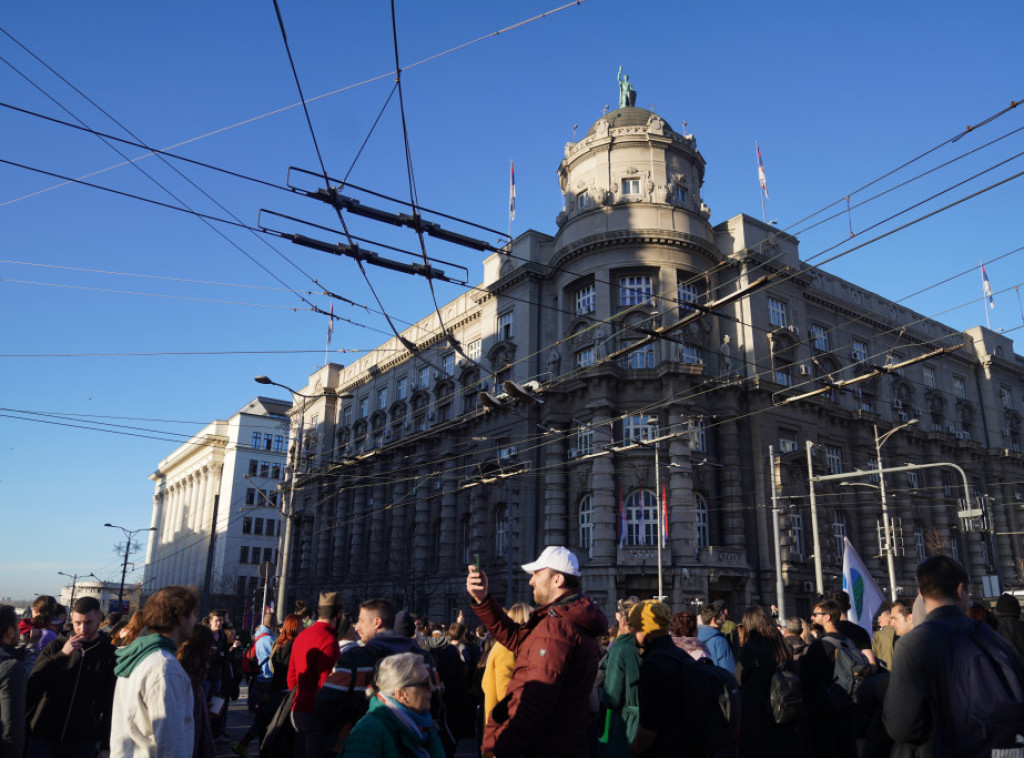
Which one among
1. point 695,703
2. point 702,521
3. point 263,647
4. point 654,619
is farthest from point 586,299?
point 695,703

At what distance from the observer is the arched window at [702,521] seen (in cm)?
3538

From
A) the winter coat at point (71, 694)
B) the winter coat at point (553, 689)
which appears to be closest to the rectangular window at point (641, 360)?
the winter coat at point (71, 694)

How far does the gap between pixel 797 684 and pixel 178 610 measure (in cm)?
566

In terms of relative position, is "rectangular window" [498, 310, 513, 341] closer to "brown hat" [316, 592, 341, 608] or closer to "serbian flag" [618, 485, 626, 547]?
"serbian flag" [618, 485, 626, 547]

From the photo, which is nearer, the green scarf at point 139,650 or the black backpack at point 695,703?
the green scarf at point 139,650

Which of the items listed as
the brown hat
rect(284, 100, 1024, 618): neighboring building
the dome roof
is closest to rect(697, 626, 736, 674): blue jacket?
the brown hat

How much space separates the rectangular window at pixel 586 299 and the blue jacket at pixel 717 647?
30.1 m

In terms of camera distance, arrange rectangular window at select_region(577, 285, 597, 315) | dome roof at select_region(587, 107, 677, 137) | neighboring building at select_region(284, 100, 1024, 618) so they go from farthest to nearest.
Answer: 1. dome roof at select_region(587, 107, 677, 137)
2. rectangular window at select_region(577, 285, 597, 315)
3. neighboring building at select_region(284, 100, 1024, 618)

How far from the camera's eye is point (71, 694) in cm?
646

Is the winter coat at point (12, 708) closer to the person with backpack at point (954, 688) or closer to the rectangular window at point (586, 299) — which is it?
the person with backpack at point (954, 688)

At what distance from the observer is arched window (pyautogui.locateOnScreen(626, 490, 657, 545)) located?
1375 inches

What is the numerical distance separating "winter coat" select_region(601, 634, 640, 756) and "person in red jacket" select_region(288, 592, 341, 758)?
252cm

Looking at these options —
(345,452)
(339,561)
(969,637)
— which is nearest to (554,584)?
(969,637)

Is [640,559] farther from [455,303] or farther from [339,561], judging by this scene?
[339,561]
